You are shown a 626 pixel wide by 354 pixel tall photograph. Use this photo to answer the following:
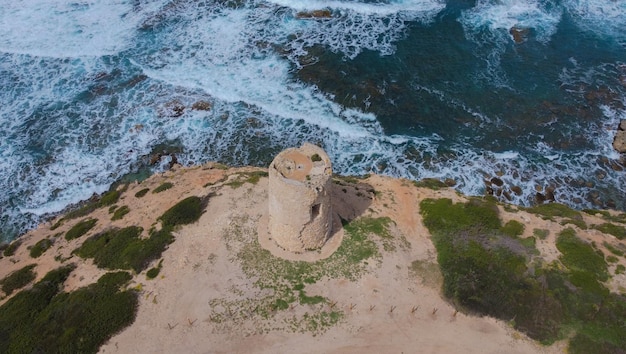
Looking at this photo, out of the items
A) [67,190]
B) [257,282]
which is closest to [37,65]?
[67,190]

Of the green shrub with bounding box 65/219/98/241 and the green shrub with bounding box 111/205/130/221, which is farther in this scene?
the green shrub with bounding box 111/205/130/221

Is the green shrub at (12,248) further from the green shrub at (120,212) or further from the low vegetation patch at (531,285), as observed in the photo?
the low vegetation patch at (531,285)

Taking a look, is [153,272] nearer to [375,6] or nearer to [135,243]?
[135,243]

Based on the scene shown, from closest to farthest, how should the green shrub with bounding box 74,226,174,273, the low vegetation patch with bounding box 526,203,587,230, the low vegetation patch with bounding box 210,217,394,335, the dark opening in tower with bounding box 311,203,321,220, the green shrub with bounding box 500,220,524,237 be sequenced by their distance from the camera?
the low vegetation patch with bounding box 210,217,394,335 < the dark opening in tower with bounding box 311,203,321,220 < the green shrub with bounding box 74,226,174,273 < the green shrub with bounding box 500,220,524,237 < the low vegetation patch with bounding box 526,203,587,230

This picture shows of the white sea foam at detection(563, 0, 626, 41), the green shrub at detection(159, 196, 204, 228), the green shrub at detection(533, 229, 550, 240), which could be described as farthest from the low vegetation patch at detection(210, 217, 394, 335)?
the white sea foam at detection(563, 0, 626, 41)

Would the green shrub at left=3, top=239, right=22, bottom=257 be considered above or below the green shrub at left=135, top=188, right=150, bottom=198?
below

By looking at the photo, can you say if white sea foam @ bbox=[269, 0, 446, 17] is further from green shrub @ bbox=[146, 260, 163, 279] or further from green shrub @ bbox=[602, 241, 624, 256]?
green shrub @ bbox=[146, 260, 163, 279]
